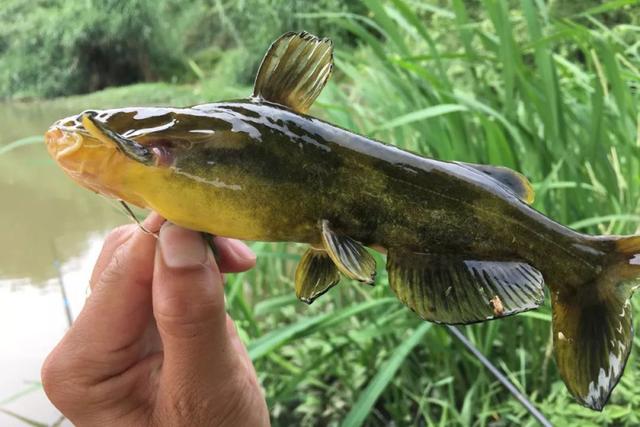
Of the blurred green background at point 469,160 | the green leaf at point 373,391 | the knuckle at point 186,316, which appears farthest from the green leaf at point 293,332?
the knuckle at point 186,316

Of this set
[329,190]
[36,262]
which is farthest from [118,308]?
[36,262]

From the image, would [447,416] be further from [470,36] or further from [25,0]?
[25,0]

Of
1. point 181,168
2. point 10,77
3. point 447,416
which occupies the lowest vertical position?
point 10,77

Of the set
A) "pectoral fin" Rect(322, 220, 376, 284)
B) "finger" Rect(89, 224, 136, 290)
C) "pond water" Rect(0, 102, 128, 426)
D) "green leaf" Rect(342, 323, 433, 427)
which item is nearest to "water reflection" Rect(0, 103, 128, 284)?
"pond water" Rect(0, 102, 128, 426)

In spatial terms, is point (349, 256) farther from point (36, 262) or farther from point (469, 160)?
point (36, 262)

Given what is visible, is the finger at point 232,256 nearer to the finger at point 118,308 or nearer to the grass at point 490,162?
the finger at point 118,308

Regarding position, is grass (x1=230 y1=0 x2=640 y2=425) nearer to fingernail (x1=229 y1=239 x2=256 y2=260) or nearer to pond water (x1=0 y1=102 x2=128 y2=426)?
fingernail (x1=229 y1=239 x2=256 y2=260)

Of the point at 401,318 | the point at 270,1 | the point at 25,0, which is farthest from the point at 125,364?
the point at 25,0
